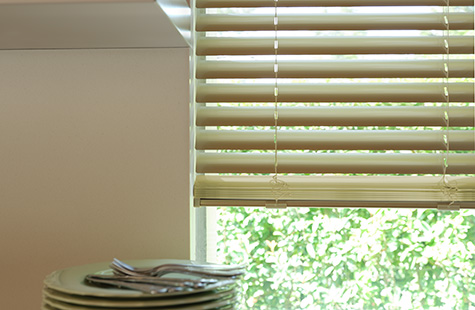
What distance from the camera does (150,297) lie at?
2.57 feet

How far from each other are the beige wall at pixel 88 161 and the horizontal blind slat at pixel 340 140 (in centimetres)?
8

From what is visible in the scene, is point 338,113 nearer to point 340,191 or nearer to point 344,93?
point 344,93

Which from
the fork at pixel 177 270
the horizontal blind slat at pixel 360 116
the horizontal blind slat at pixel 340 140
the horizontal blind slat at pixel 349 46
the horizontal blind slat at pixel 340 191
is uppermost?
the horizontal blind slat at pixel 349 46

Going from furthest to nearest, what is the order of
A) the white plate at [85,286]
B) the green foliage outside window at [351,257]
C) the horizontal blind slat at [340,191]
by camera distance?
the green foliage outside window at [351,257], the horizontal blind slat at [340,191], the white plate at [85,286]

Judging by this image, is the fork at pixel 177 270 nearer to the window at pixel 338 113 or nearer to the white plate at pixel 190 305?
the white plate at pixel 190 305

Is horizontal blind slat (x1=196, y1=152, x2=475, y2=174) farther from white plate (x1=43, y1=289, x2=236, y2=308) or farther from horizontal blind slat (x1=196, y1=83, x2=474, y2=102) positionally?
white plate (x1=43, y1=289, x2=236, y2=308)

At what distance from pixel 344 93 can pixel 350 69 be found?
47 millimetres

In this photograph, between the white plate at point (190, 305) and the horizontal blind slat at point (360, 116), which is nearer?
the white plate at point (190, 305)

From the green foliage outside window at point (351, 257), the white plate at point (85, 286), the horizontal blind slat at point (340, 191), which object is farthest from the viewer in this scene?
the green foliage outside window at point (351, 257)

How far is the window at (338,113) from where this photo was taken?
1.17 m

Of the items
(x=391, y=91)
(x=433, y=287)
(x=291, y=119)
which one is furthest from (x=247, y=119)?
(x=433, y=287)

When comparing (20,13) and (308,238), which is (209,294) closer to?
(20,13)

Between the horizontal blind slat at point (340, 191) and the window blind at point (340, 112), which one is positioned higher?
the window blind at point (340, 112)

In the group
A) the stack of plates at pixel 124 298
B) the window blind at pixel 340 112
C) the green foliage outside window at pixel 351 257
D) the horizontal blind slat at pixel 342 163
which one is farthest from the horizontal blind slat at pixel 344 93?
the stack of plates at pixel 124 298
